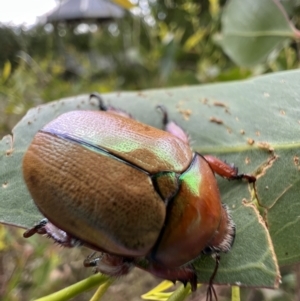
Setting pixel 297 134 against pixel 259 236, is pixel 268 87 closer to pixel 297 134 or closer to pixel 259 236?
pixel 297 134

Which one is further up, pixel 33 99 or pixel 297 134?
pixel 297 134

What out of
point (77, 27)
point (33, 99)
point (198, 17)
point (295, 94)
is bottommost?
point (77, 27)

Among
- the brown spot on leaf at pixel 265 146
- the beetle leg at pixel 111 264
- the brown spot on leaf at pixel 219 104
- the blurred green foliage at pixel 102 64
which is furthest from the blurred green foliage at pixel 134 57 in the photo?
the beetle leg at pixel 111 264

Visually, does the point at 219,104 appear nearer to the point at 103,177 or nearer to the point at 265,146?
the point at 265,146

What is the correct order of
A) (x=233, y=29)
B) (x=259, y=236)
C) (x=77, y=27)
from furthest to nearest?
(x=77, y=27) < (x=233, y=29) < (x=259, y=236)

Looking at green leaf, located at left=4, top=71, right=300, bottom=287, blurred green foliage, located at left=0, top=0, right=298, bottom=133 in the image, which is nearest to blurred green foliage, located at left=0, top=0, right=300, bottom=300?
blurred green foliage, located at left=0, top=0, right=298, bottom=133

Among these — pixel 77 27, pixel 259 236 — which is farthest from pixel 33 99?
pixel 77 27

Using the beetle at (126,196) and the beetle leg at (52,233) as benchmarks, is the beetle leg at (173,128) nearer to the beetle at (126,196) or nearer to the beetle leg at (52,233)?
the beetle at (126,196)

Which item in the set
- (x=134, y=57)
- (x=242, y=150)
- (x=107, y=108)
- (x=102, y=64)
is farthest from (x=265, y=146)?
(x=102, y=64)
